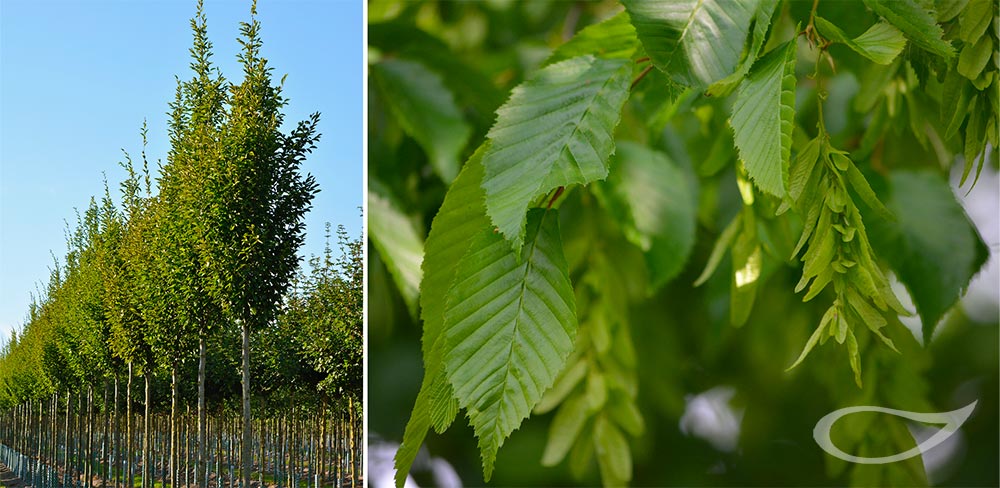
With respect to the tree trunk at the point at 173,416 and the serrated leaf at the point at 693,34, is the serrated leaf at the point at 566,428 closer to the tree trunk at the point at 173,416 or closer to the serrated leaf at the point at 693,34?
the serrated leaf at the point at 693,34

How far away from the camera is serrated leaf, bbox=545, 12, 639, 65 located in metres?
0.35

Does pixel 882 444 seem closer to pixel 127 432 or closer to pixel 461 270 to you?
pixel 461 270

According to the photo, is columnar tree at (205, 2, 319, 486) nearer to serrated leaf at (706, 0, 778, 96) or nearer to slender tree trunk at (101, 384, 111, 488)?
slender tree trunk at (101, 384, 111, 488)

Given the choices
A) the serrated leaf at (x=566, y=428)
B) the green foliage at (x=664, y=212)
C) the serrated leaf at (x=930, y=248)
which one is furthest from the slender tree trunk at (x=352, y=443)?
the serrated leaf at (x=930, y=248)

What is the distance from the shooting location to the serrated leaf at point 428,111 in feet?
1.90

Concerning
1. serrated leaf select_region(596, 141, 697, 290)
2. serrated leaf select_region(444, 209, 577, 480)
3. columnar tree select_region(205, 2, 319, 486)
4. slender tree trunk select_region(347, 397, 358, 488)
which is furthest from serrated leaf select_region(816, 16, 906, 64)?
slender tree trunk select_region(347, 397, 358, 488)

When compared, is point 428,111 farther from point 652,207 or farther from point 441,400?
point 441,400

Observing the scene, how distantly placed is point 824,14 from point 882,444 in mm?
366

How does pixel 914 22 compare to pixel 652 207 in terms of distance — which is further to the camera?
pixel 652 207

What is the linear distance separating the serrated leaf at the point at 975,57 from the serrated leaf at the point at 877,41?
0.08 metres

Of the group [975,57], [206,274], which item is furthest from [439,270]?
[206,274]

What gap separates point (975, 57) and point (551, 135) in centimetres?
21

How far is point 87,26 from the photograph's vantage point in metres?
1.13

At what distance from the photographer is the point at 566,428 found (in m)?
0.60
